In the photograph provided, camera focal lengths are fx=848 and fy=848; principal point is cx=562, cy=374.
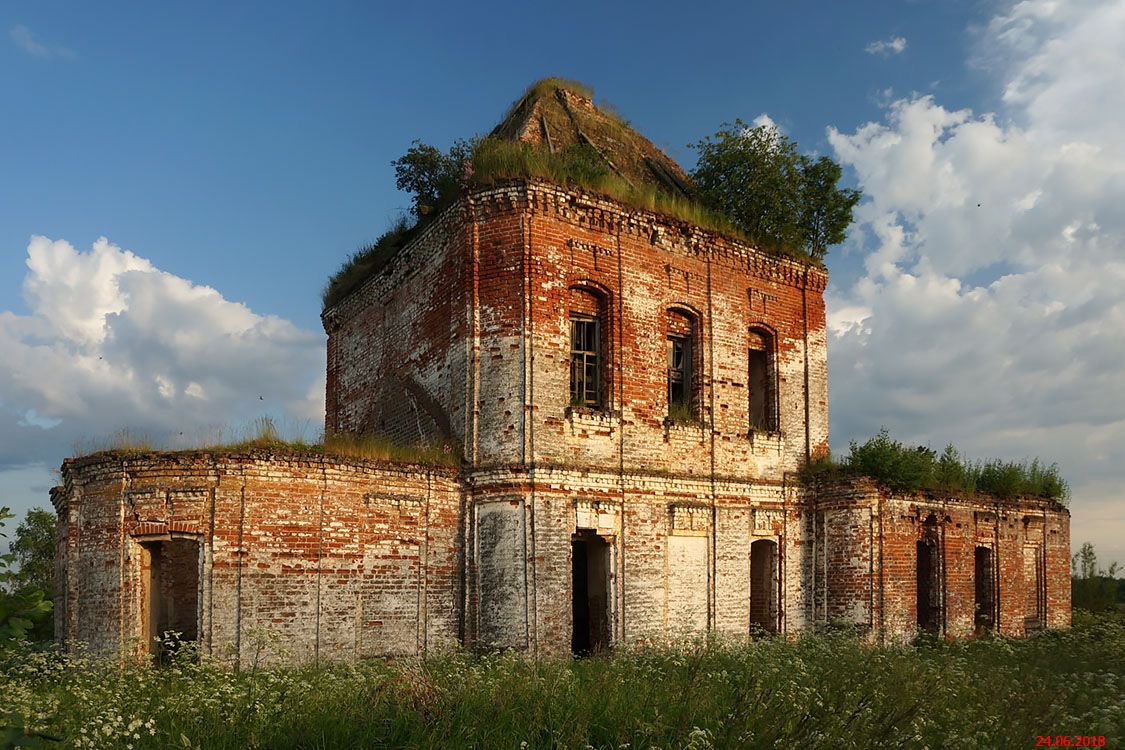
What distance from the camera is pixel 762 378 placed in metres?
17.3

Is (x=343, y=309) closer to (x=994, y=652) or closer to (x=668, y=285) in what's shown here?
(x=668, y=285)

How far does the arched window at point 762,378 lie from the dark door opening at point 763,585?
7.82ft

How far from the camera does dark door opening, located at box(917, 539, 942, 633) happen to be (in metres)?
16.7

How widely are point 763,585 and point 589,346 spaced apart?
5898mm

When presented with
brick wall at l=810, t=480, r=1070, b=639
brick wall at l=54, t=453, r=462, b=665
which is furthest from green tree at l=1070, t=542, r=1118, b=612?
brick wall at l=54, t=453, r=462, b=665

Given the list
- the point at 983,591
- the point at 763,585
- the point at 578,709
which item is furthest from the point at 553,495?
the point at 983,591

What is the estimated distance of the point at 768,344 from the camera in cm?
1734

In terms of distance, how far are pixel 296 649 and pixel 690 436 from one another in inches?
295

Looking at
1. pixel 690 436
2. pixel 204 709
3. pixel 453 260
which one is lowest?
pixel 204 709

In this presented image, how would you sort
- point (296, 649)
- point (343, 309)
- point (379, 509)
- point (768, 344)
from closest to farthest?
1. point (296, 649)
2. point (379, 509)
3. point (768, 344)
4. point (343, 309)

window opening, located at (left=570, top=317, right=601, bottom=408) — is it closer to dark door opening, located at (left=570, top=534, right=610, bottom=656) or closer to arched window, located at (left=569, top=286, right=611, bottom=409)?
arched window, located at (left=569, top=286, right=611, bottom=409)

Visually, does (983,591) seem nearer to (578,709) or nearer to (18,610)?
(578,709)

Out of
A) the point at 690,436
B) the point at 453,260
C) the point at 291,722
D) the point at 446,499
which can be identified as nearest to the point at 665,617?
the point at 690,436

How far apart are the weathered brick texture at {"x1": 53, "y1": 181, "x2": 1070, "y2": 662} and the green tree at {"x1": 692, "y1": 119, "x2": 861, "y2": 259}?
2.99ft
